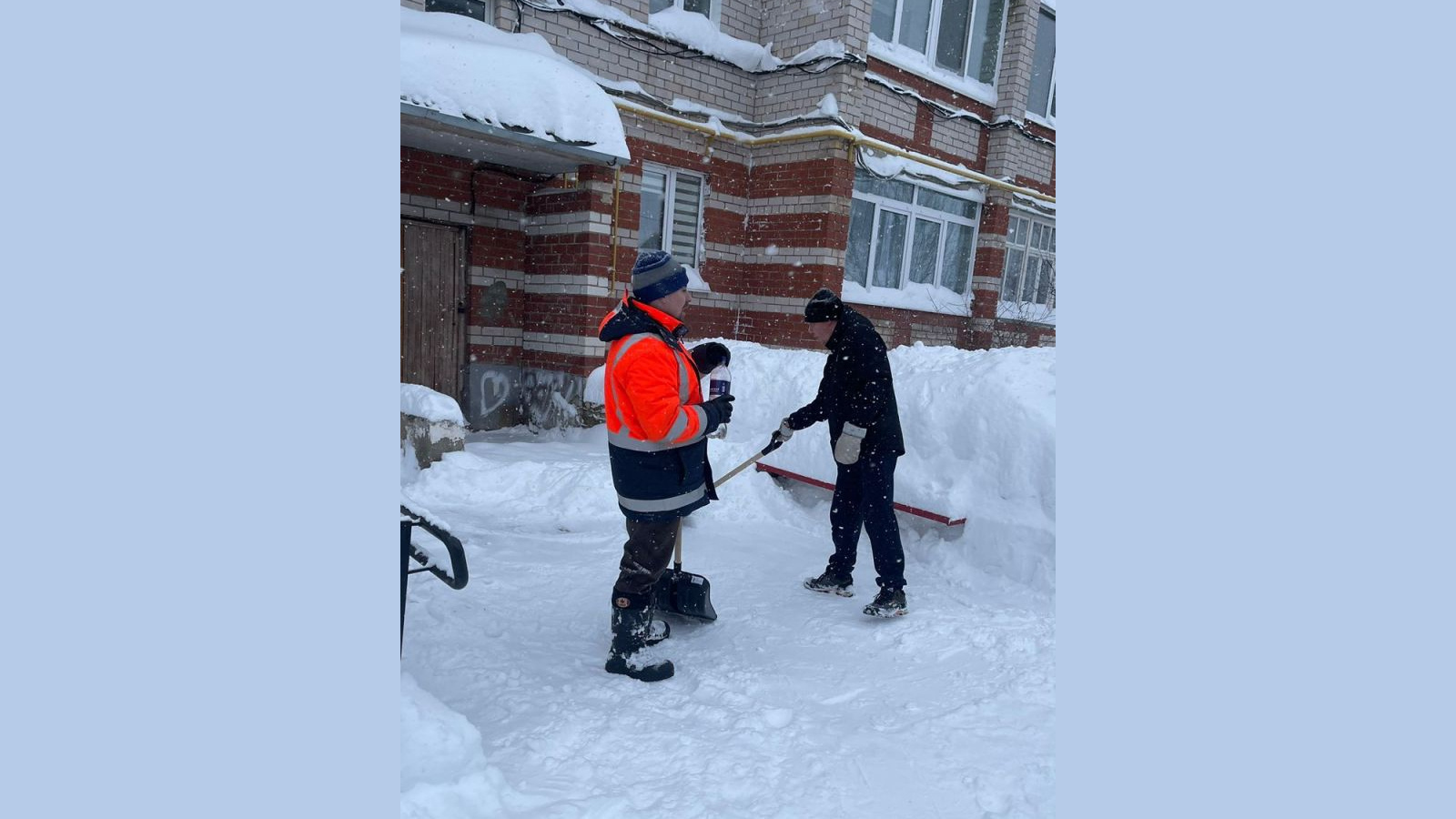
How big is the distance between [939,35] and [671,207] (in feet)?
17.1

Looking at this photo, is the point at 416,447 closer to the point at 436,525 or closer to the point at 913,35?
the point at 436,525

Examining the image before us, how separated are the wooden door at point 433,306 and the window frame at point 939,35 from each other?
6411mm

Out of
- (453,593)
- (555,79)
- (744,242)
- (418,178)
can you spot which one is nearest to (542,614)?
(453,593)

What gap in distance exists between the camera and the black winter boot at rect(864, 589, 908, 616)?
4277 mm

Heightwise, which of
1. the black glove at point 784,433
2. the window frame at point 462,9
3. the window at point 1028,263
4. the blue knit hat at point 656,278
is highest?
the window frame at point 462,9

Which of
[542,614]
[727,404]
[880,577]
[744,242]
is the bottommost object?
[542,614]

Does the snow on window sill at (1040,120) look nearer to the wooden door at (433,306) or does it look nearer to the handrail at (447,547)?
the wooden door at (433,306)

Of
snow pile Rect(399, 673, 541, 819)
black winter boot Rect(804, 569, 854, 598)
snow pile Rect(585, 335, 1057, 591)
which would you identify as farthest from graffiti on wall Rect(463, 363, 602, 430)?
snow pile Rect(399, 673, 541, 819)

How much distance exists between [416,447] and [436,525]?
159 inches

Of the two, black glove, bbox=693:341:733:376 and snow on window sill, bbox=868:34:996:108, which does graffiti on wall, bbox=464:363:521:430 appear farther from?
snow on window sill, bbox=868:34:996:108

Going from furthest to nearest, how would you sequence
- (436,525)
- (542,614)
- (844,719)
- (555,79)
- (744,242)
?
(744,242) < (555,79) < (542,614) < (844,719) < (436,525)

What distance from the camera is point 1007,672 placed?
12.1ft

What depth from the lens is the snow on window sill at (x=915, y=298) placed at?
36.8 ft

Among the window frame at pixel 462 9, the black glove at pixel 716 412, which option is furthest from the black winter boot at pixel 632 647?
the window frame at pixel 462 9
